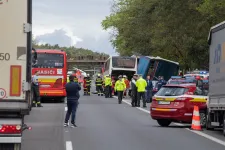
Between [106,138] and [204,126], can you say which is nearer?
[106,138]

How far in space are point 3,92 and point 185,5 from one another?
Answer: 99.4 feet

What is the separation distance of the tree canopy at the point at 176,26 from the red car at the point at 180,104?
40.2 ft

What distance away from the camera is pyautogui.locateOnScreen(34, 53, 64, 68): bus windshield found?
32844 millimetres

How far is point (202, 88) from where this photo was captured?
20.4 meters

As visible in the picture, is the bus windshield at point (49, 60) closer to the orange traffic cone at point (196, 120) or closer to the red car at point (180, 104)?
the red car at point (180, 104)

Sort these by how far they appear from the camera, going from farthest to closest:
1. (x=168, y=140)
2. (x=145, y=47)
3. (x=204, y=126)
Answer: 1. (x=145, y=47)
2. (x=204, y=126)
3. (x=168, y=140)

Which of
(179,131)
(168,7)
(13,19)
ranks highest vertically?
(168,7)

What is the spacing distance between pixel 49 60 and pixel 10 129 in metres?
23.0

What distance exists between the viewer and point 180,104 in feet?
64.6

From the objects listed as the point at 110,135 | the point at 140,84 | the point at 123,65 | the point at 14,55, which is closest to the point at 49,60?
the point at 140,84

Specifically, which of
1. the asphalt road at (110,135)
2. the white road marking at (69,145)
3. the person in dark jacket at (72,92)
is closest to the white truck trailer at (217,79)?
the asphalt road at (110,135)

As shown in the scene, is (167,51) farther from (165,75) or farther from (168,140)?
(168,140)

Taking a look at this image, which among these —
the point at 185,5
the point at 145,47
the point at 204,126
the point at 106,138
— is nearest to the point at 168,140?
the point at 106,138

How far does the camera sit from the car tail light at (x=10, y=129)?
10.1 meters
